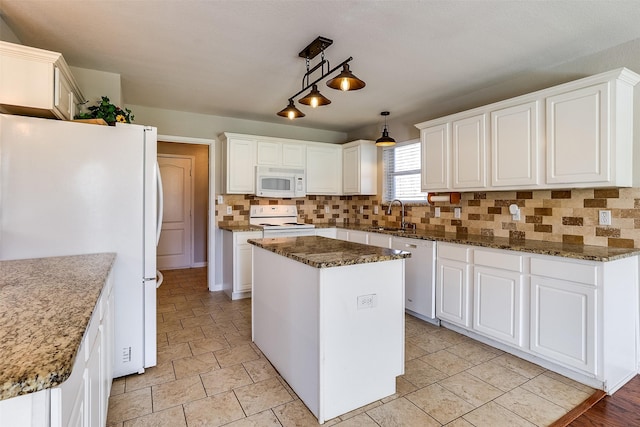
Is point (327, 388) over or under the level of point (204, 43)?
Answer: under

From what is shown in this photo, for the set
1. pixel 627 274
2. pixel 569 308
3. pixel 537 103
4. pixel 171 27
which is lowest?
pixel 569 308

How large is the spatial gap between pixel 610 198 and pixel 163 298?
4.80 m

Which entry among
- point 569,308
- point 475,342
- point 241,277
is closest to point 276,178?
point 241,277

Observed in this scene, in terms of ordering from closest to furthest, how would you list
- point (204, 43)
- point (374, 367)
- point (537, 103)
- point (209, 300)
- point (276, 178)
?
point (374, 367)
point (204, 43)
point (537, 103)
point (209, 300)
point (276, 178)

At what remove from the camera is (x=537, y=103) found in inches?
105

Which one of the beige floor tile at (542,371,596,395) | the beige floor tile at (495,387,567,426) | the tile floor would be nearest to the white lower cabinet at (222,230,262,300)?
the tile floor

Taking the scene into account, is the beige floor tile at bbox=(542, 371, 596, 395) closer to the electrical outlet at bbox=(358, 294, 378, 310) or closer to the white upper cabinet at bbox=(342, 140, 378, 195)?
the electrical outlet at bbox=(358, 294, 378, 310)

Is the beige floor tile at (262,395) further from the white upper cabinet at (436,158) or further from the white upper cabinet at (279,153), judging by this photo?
the white upper cabinet at (279,153)

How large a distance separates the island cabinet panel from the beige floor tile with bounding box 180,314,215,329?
142 cm

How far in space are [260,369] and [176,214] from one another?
452cm

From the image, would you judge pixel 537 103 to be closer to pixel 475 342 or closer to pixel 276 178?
pixel 475 342

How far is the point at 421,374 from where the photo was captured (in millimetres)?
2381

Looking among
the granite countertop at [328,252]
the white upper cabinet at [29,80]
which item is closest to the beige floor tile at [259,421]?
the granite countertop at [328,252]

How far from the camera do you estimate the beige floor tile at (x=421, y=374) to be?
2283 millimetres
